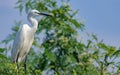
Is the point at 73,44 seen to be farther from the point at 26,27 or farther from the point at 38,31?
the point at 26,27

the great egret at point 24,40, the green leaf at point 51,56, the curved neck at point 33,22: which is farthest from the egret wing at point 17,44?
the green leaf at point 51,56

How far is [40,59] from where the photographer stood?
805 centimetres

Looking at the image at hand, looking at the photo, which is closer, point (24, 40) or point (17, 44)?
point (17, 44)

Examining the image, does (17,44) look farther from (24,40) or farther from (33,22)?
(33,22)

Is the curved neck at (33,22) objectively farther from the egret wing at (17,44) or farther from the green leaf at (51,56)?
the green leaf at (51,56)

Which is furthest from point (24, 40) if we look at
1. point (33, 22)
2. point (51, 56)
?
point (51, 56)

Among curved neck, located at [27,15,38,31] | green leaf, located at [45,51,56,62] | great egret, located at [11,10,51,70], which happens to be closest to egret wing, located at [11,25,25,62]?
great egret, located at [11,10,51,70]

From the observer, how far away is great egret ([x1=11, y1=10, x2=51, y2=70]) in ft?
28.3

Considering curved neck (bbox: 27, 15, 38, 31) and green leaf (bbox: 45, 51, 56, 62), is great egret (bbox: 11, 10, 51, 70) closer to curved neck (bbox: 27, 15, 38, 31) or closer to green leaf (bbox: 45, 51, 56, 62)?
curved neck (bbox: 27, 15, 38, 31)

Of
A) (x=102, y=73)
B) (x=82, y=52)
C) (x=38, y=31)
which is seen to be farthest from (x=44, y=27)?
(x=102, y=73)

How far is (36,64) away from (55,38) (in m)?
0.63

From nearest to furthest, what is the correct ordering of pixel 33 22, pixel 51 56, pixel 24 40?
pixel 51 56
pixel 33 22
pixel 24 40

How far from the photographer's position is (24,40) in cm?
920

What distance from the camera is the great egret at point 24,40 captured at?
862cm
